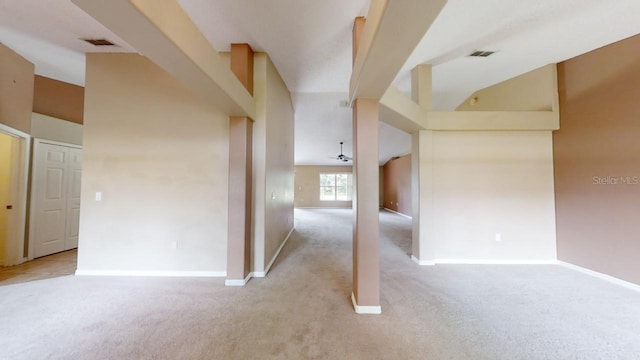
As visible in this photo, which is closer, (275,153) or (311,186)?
(275,153)

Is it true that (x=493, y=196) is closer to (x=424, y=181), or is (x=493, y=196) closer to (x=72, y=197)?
(x=424, y=181)

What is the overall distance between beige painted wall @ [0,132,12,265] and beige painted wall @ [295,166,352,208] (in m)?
9.47

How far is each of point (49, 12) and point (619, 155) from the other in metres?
6.55

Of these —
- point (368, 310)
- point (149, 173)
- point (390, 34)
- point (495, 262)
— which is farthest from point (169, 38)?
point (495, 262)

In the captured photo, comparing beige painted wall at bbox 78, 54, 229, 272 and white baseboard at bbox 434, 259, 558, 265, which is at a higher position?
beige painted wall at bbox 78, 54, 229, 272

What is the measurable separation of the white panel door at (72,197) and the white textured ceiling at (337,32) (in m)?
1.33

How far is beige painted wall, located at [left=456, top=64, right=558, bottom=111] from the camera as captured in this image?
3.46m

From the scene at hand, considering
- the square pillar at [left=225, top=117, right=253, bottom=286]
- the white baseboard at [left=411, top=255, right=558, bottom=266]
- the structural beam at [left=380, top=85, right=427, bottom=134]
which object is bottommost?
the white baseboard at [left=411, top=255, right=558, bottom=266]

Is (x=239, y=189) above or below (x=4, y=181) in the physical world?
below

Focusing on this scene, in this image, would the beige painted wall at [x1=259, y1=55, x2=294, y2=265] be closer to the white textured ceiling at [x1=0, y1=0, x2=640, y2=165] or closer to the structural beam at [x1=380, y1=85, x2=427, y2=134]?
the white textured ceiling at [x1=0, y1=0, x2=640, y2=165]

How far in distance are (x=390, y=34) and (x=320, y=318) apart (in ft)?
7.50

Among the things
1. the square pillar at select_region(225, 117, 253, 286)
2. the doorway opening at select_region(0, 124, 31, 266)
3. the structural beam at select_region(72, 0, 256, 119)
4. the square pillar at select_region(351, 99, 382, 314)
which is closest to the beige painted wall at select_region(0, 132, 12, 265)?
the doorway opening at select_region(0, 124, 31, 266)

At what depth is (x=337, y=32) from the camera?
253cm

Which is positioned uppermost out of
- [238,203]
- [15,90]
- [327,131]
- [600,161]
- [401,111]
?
[327,131]
